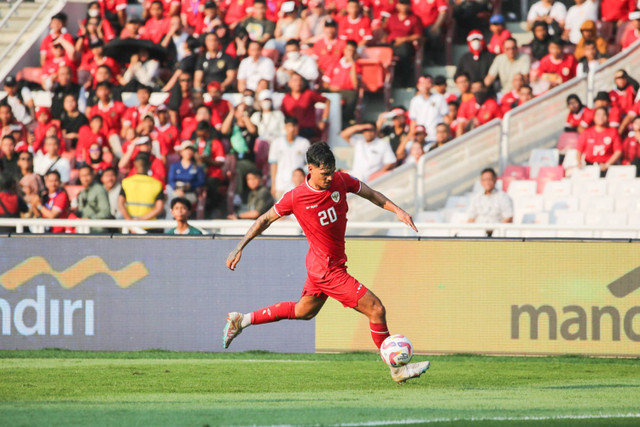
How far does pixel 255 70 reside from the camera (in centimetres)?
1881

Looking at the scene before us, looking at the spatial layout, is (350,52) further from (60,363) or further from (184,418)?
(184,418)

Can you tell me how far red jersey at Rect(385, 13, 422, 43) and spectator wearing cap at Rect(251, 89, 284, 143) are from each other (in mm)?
2769

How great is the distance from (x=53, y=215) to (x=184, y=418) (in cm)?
861

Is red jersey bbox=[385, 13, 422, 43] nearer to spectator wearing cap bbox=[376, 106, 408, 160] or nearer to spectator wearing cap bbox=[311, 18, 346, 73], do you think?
spectator wearing cap bbox=[311, 18, 346, 73]

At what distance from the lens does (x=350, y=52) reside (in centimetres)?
1853

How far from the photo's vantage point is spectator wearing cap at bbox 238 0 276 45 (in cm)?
1984

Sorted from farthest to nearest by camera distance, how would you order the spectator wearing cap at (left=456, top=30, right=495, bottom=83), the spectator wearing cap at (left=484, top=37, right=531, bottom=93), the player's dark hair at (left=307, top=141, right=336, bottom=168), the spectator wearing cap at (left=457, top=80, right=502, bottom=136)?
the spectator wearing cap at (left=456, top=30, right=495, bottom=83), the spectator wearing cap at (left=484, top=37, right=531, bottom=93), the spectator wearing cap at (left=457, top=80, right=502, bottom=136), the player's dark hair at (left=307, top=141, right=336, bottom=168)

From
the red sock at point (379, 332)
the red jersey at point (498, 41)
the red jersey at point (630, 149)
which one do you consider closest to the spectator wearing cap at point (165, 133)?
the red jersey at point (498, 41)

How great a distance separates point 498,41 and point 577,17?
135 cm

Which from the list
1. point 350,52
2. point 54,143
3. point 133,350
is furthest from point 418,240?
point 54,143

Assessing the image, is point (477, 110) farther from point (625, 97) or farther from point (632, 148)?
point (632, 148)

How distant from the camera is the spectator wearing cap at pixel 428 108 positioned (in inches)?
701

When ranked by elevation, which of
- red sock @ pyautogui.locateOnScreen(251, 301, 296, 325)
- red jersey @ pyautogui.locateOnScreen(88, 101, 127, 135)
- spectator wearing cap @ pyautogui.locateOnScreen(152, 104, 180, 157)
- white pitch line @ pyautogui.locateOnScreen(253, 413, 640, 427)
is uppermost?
red jersey @ pyautogui.locateOnScreen(88, 101, 127, 135)

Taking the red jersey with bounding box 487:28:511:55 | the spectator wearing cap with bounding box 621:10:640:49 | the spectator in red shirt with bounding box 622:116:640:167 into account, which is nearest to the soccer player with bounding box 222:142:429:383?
the spectator in red shirt with bounding box 622:116:640:167
